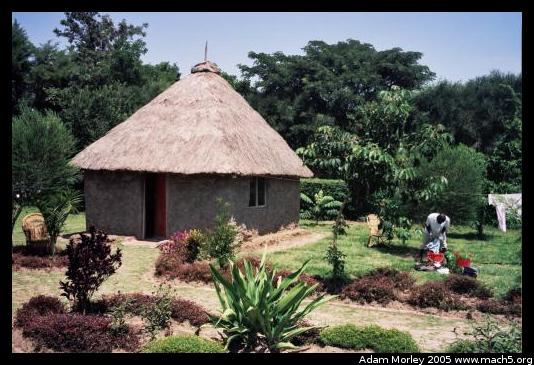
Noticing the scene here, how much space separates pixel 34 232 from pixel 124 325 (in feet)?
23.5

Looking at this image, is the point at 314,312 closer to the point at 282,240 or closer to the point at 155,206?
the point at 282,240

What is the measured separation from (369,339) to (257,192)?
37.3 ft

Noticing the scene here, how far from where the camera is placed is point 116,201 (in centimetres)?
1691

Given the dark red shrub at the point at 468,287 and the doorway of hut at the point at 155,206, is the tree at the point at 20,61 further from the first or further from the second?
the dark red shrub at the point at 468,287

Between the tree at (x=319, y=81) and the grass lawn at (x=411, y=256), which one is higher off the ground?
the tree at (x=319, y=81)

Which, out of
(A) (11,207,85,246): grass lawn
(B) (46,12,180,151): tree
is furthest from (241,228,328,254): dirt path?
(B) (46,12,180,151): tree

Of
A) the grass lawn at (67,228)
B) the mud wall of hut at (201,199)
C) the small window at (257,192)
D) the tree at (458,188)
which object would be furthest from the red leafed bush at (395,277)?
the grass lawn at (67,228)

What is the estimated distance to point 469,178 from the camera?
18.9 meters

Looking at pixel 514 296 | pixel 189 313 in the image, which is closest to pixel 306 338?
pixel 189 313

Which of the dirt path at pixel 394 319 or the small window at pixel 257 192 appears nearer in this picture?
the dirt path at pixel 394 319

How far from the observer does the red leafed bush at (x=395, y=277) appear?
9.44 m

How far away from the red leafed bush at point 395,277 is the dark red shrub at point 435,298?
353 mm
